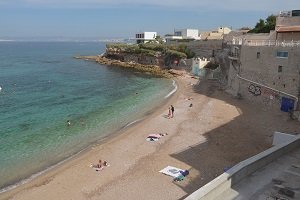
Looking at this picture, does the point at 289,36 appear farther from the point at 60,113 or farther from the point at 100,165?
the point at 100,165

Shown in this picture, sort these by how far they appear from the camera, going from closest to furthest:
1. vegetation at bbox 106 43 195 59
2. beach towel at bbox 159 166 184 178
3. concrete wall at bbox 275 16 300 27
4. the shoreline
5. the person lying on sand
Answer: the shoreline, beach towel at bbox 159 166 184 178, the person lying on sand, concrete wall at bbox 275 16 300 27, vegetation at bbox 106 43 195 59

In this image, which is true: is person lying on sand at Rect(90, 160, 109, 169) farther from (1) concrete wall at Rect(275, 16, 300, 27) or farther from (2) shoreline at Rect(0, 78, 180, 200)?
(1) concrete wall at Rect(275, 16, 300, 27)

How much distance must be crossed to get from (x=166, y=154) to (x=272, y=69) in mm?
16700

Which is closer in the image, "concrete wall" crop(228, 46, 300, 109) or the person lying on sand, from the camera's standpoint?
the person lying on sand

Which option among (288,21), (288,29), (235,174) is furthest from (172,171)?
(288,21)

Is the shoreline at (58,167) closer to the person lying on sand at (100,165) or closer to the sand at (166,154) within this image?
the sand at (166,154)

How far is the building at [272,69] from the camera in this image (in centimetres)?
3234

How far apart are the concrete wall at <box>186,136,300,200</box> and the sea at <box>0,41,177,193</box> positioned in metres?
14.8

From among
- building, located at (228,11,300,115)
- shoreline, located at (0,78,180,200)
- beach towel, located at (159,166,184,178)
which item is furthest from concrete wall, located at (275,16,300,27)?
beach towel, located at (159,166,184,178)

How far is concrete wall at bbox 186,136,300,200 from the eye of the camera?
32.1 feet

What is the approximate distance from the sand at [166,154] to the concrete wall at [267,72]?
5.11 feet

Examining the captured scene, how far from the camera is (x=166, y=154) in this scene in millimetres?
24562

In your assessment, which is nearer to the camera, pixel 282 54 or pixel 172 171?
pixel 172 171

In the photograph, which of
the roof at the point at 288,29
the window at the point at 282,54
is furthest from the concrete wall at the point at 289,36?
the window at the point at 282,54
